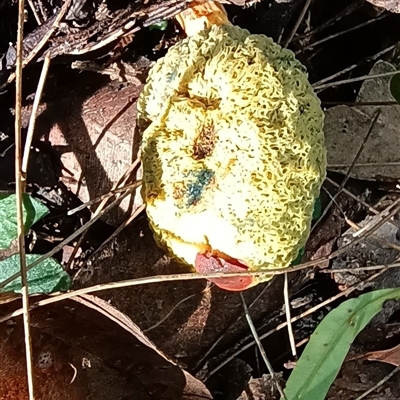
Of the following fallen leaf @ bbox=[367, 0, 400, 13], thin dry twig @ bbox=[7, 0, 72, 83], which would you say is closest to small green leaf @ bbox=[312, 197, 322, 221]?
fallen leaf @ bbox=[367, 0, 400, 13]

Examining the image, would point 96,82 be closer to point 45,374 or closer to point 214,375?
point 45,374

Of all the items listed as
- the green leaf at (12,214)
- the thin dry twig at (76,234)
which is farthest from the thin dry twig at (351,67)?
the green leaf at (12,214)

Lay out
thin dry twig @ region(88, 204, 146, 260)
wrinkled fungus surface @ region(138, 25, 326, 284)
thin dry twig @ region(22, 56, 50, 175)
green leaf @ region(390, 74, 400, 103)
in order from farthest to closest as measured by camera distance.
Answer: green leaf @ region(390, 74, 400, 103) → thin dry twig @ region(88, 204, 146, 260) → thin dry twig @ region(22, 56, 50, 175) → wrinkled fungus surface @ region(138, 25, 326, 284)

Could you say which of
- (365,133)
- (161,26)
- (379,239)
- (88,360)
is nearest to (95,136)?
(161,26)

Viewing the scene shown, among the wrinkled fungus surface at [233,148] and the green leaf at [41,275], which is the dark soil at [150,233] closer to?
the green leaf at [41,275]

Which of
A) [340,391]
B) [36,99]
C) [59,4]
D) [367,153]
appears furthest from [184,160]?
[340,391]

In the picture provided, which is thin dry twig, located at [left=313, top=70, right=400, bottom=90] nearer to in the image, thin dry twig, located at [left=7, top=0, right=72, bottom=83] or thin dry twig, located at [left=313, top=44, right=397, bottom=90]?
thin dry twig, located at [left=313, top=44, right=397, bottom=90]
